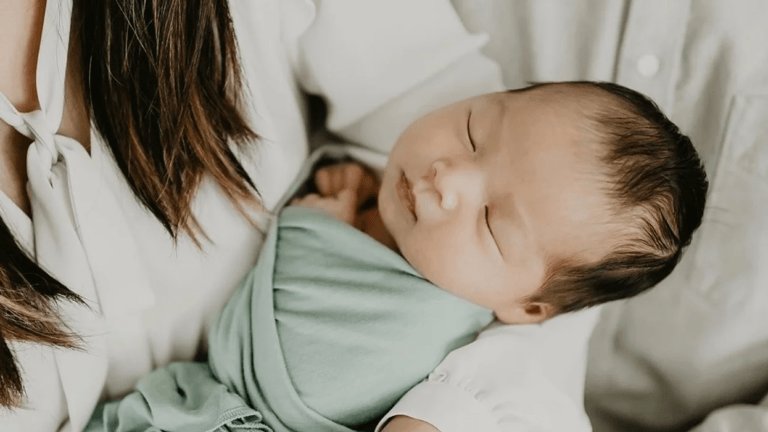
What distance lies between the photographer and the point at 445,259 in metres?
0.77

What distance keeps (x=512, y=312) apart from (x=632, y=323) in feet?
1.01

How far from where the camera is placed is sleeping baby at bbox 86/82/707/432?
2.38 ft

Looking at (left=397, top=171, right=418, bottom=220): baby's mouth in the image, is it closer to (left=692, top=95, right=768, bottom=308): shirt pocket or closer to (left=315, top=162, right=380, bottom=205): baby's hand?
(left=315, top=162, right=380, bottom=205): baby's hand

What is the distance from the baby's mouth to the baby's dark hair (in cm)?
18

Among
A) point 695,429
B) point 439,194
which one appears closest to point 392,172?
point 439,194

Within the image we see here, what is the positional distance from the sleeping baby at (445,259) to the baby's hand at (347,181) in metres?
0.10

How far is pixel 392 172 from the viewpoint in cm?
81

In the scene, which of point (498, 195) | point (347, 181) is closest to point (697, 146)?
point (498, 195)

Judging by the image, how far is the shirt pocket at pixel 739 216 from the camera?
2.75 feet

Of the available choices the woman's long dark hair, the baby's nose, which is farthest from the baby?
the woman's long dark hair

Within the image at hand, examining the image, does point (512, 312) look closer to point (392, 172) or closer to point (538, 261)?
point (538, 261)

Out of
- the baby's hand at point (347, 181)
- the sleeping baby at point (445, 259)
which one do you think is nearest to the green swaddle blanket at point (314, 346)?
the sleeping baby at point (445, 259)

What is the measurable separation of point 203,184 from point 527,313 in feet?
1.50

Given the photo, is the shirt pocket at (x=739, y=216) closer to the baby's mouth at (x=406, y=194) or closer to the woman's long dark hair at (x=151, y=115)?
the baby's mouth at (x=406, y=194)
